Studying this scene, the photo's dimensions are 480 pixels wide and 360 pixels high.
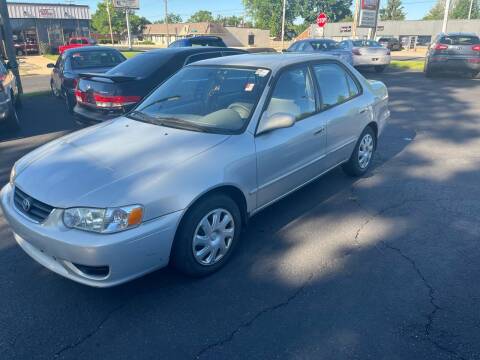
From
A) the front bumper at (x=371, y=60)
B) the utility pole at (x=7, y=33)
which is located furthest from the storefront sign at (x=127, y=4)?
the utility pole at (x=7, y=33)

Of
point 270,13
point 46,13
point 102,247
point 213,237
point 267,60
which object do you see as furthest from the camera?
point 270,13

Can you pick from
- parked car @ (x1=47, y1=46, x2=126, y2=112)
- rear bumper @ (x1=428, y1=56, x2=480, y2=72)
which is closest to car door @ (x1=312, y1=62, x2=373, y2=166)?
parked car @ (x1=47, y1=46, x2=126, y2=112)

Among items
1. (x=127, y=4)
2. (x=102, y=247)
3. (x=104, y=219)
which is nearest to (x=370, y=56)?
(x=104, y=219)

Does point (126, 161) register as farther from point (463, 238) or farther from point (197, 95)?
point (463, 238)

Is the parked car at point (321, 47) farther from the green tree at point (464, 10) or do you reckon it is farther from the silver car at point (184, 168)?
the green tree at point (464, 10)

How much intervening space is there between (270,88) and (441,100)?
8.75 metres

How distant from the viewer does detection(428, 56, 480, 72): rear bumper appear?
14.2m

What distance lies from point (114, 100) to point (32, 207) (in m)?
3.57

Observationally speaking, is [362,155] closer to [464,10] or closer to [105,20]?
[105,20]

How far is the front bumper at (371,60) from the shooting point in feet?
54.7

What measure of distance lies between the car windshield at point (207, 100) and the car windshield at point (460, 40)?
1365cm

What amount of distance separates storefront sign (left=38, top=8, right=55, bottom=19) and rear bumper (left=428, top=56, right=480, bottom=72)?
3884 centimetres

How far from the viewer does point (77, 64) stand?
9.91 metres

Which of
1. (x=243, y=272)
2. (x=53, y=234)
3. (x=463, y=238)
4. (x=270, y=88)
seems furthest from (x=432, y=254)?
(x=53, y=234)
